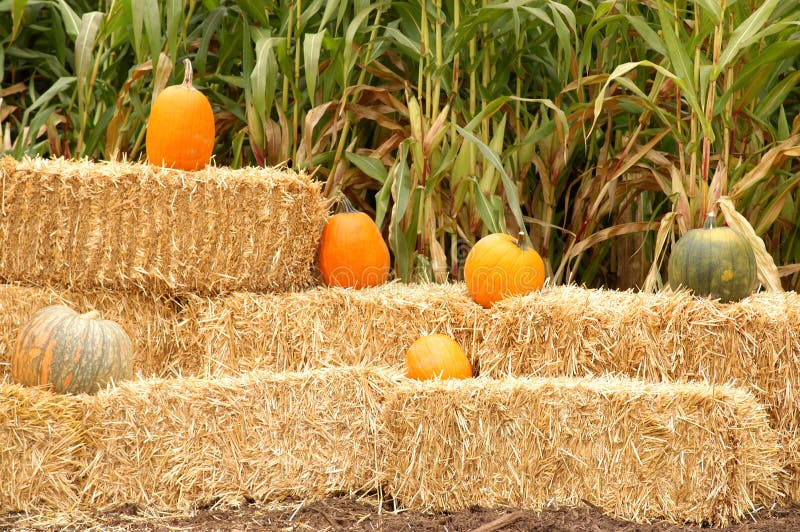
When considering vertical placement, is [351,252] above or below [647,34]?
below

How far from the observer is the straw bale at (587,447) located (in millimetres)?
2791

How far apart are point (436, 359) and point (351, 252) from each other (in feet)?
2.30

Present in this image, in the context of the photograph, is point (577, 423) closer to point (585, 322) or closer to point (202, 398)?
point (585, 322)

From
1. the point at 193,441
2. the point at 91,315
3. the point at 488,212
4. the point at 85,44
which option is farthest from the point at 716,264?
the point at 85,44

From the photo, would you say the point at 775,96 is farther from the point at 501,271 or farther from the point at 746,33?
the point at 501,271

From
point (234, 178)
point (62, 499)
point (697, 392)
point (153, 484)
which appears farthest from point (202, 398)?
point (697, 392)

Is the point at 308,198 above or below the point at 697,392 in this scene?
above

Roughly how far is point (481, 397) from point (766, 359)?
3.37 ft

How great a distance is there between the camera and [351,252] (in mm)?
3783

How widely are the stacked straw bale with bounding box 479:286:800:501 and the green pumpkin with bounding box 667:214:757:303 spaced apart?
0.07 meters

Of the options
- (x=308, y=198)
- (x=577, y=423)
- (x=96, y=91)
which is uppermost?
(x=96, y=91)

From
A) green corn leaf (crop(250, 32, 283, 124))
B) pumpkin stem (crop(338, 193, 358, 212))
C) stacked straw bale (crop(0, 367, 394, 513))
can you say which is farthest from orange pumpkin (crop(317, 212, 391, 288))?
stacked straw bale (crop(0, 367, 394, 513))

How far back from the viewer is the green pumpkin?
10.6ft

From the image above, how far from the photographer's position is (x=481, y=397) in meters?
2.93
